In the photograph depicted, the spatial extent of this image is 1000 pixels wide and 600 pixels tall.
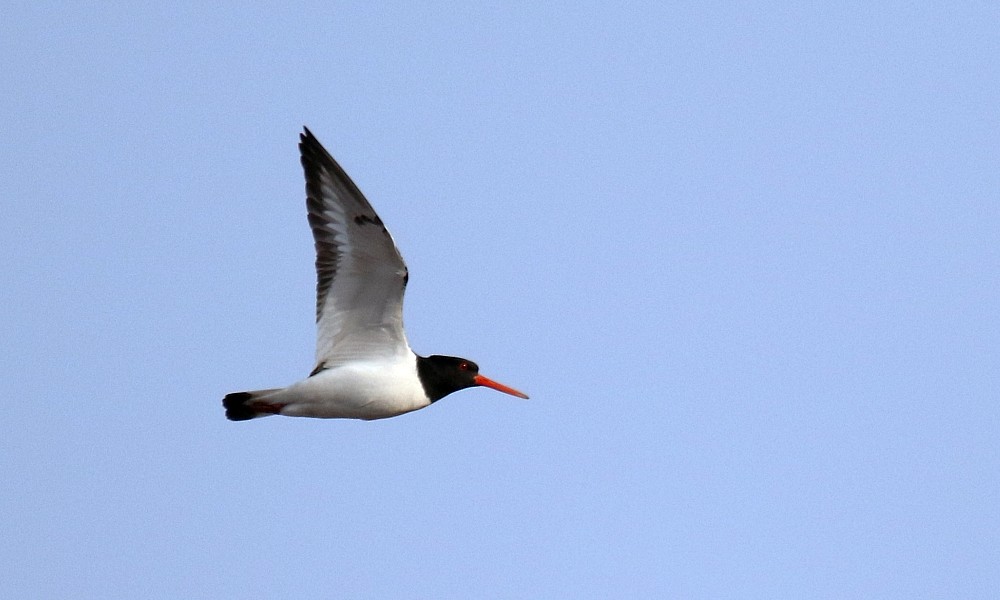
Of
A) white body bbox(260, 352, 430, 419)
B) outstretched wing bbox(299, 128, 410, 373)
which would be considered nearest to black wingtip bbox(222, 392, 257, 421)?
white body bbox(260, 352, 430, 419)

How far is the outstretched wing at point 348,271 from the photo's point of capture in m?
15.9

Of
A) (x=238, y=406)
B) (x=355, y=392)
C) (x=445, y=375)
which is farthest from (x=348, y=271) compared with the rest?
(x=238, y=406)

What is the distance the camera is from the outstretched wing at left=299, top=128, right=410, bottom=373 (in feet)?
52.2

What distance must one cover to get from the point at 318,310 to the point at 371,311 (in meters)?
0.60

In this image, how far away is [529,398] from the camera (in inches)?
691

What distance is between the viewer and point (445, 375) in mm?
16891

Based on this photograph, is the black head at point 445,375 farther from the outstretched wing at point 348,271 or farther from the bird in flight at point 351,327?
the outstretched wing at point 348,271

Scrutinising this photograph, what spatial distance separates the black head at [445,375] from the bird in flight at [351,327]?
0.4 inches

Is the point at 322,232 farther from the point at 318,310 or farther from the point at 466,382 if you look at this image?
the point at 466,382

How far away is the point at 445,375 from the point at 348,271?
5.39ft

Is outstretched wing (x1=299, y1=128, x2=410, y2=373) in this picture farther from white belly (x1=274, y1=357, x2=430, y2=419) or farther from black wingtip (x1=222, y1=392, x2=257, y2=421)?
black wingtip (x1=222, y1=392, x2=257, y2=421)

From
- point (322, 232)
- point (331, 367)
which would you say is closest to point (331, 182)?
point (322, 232)

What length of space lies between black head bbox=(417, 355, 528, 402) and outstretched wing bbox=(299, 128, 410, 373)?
0.35 metres

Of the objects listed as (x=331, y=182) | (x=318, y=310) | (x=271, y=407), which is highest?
(x=331, y=182)
